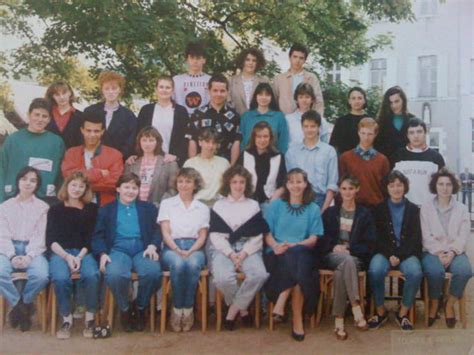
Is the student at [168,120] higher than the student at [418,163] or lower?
higher

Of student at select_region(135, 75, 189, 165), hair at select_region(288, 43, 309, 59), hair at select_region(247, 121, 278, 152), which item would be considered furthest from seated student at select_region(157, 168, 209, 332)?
hair at select_region(288, 43, 309, 59)

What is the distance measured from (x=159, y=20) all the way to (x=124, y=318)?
5.23 feet

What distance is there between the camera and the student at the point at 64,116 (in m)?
3.18

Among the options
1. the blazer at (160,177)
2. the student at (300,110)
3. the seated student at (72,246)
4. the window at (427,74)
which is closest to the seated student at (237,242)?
the blazer at (160,177)

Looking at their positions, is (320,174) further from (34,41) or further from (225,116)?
(34,41)

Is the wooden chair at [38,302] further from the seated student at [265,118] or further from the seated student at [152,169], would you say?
the seated student at [265,118]

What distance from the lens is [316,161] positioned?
10.4ft

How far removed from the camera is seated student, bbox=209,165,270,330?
291 cm

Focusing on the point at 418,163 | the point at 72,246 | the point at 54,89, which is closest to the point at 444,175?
the point at 418,163

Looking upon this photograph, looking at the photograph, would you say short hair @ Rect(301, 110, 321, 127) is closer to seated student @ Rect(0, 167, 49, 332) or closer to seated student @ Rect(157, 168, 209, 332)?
seated student @ Rect(157, 168, 209, 332)

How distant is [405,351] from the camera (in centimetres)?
279

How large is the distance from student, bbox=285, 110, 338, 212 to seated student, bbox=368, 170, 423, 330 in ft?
0.92

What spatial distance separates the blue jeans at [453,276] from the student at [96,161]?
1.62 m

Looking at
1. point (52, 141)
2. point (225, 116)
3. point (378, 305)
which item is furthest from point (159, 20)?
point (378, 305)
